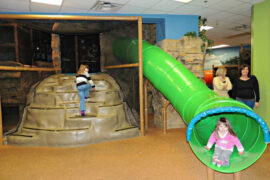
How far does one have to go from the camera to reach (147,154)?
391 cm

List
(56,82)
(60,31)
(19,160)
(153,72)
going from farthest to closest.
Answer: (60,31)
(56,82)
(153,72)
(19,160)

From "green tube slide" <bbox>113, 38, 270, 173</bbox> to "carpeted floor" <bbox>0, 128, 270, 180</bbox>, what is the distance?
0.58m

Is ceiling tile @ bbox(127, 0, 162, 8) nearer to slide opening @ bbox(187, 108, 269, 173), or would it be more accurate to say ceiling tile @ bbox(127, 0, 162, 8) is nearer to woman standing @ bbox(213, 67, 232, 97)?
woman standing @ bbox(213, 67, 232, 97)

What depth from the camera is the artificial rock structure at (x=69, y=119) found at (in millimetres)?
4480

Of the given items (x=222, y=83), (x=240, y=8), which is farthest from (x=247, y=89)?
(x=240, y=8)

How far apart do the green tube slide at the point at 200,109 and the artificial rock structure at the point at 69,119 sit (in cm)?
134

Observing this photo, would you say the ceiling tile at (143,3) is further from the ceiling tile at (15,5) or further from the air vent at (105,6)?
the ceiling tile at (15,5)

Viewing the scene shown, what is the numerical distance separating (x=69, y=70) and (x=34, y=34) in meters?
1.88

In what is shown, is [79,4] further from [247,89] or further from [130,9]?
[247,89]

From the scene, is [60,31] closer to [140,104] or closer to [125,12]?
[125,12]

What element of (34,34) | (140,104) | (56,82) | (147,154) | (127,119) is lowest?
(147,154)

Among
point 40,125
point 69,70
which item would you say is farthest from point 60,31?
point 40,125

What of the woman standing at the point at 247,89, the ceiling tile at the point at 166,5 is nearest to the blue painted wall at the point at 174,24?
the ceiling tile at the point at 166,5

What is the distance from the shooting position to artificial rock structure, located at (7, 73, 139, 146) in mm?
4480
